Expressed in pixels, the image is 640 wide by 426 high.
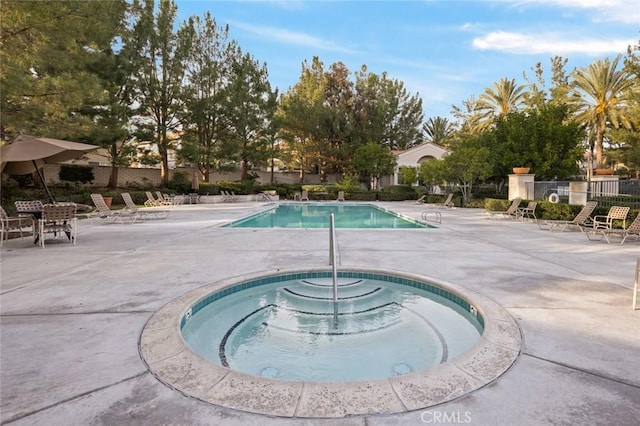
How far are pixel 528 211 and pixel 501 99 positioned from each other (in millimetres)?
24200

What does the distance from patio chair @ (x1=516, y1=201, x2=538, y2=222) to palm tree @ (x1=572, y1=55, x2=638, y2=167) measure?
15.9m

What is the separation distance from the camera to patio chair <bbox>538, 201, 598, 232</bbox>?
1026 cm

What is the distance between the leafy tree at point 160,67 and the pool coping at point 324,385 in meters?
24.0

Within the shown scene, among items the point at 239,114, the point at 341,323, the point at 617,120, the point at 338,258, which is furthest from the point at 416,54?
the point at 341,323

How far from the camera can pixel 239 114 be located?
27.6 m

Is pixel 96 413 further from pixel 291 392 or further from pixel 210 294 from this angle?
pixel 210 294

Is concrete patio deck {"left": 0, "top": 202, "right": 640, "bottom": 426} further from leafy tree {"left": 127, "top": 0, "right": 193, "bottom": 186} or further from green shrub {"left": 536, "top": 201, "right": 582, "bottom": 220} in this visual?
leafy tree {"left": 127, "top": 0, "right": 193, "bottom": 186}

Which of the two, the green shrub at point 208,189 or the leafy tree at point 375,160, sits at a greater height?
the leafy tree at point 375,160

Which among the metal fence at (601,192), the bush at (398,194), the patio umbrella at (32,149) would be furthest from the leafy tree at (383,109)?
the patio umbrella at (32,149)

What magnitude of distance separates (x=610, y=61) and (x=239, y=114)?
86.0 feet

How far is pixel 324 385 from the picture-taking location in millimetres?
2408

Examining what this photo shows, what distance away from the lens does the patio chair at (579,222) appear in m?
10.3

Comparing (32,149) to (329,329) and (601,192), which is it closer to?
(329,329)

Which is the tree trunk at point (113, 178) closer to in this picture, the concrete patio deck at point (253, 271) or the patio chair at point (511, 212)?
the concrete patio deck at point (253, 271)
